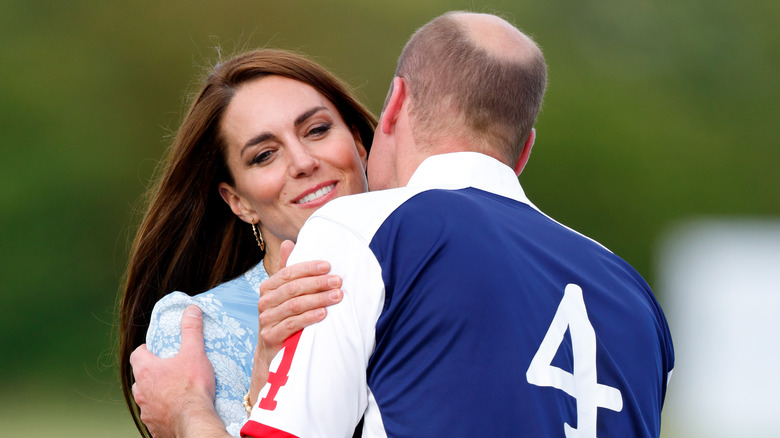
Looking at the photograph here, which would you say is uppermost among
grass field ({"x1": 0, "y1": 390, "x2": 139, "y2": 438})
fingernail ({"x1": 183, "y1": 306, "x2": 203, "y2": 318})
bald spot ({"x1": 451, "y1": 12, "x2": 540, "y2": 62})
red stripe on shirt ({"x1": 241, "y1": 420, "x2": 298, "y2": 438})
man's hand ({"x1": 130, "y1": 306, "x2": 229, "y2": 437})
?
bald spot ({"x1": 451, "y1": 12, "x2": 540, "y2": 62})

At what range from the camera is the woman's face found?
9.07 ft

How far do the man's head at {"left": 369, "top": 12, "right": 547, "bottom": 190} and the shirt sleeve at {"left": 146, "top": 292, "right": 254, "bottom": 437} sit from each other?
0.73 meters

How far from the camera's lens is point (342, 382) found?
1.53 metres

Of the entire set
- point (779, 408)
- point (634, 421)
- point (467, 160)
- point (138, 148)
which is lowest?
point (779, 408)

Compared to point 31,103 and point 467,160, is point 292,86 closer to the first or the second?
point 467,160

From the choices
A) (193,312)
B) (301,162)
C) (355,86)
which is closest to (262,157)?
(301,162)

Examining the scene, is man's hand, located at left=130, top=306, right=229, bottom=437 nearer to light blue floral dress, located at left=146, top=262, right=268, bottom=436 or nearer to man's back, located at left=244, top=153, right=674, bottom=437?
light blue floral dress, located at left=146, top=262, right=268, bottom=436

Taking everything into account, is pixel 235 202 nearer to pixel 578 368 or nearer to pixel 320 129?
pixel 320 129

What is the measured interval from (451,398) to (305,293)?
30 cm

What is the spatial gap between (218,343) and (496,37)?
3.57 feet

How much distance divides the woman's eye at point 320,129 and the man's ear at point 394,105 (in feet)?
3.27

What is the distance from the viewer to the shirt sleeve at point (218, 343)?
2.27 meters

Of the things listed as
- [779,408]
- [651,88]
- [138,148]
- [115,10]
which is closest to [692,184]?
[651,88]

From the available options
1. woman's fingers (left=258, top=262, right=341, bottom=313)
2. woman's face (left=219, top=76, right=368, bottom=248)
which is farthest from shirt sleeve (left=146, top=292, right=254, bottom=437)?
woman's fingers (left=258, top=262, right=341, bottom=313)
